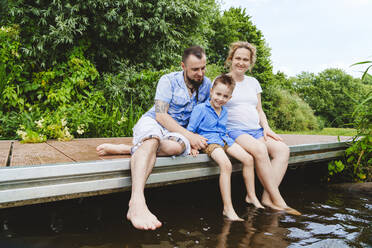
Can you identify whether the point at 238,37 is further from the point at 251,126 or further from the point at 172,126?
the point at 172,126

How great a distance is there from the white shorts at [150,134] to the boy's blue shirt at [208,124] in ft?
0.81

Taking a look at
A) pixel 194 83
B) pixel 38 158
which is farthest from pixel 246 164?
pixel 38 158

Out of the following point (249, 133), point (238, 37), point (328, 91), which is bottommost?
point (249, 133)

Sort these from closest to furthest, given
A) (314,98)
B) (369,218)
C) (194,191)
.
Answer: (369,218) → (194,191) → (314,98)

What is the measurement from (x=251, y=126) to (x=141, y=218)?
1547mm

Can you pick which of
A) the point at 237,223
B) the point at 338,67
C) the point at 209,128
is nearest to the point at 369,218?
the point at 237,223

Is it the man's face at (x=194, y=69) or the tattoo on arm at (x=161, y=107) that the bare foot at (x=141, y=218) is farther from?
the man's face at (x=194, y=69)

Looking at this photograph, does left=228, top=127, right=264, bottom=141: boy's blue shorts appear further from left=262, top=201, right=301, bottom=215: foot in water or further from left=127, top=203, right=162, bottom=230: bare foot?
left=127, top=203, right=162, bottom=230: bare foot

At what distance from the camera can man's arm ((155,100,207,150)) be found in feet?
7.67

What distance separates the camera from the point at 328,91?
28156 millimetres

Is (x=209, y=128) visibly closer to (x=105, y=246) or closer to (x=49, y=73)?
(x=105, y=246)

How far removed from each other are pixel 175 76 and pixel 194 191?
1483 millimetres

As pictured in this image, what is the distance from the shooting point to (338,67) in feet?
106

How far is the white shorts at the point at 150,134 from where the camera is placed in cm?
212
